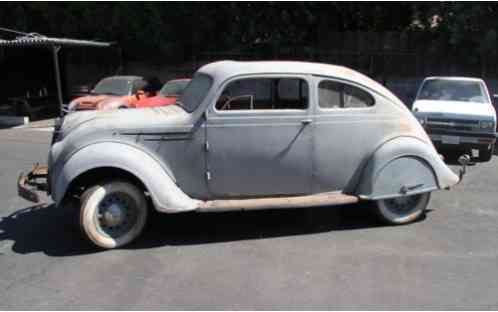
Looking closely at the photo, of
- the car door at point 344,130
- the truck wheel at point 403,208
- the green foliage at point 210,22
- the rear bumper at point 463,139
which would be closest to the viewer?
the car door at point 344,130

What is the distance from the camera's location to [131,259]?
4.79 meters

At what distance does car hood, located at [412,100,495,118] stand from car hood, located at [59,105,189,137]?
6145mm

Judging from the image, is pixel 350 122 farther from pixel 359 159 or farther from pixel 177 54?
pixel 177 54

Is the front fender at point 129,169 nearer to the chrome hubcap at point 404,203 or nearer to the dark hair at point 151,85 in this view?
the chrome hubcap at point 404,203

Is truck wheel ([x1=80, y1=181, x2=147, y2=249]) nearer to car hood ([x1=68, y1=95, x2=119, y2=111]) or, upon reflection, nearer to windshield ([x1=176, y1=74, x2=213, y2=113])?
windshield ([x1=176, y1=74, x2=213, y2=113])

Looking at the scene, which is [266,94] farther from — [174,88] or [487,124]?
[174,88]

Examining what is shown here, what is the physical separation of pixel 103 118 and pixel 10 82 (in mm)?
18173

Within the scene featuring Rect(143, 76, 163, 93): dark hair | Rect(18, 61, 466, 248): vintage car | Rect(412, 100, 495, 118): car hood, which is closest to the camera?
Rect(18, 61, 466, 248): vintage car

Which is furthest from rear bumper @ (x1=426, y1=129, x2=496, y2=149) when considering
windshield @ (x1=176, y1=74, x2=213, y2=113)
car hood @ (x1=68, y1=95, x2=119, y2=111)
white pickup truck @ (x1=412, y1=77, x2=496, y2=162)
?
car hood @ (x1=68, y1=95, x2=119, y2=111)

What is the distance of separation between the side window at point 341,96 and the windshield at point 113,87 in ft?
34.4

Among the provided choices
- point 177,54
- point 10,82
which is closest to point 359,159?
point 177,54

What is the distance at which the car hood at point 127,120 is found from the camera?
5.08 meters

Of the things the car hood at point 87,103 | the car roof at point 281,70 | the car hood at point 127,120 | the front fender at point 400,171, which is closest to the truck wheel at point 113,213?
the car hood at point 127,120

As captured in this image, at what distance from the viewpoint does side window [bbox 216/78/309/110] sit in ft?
17.4
